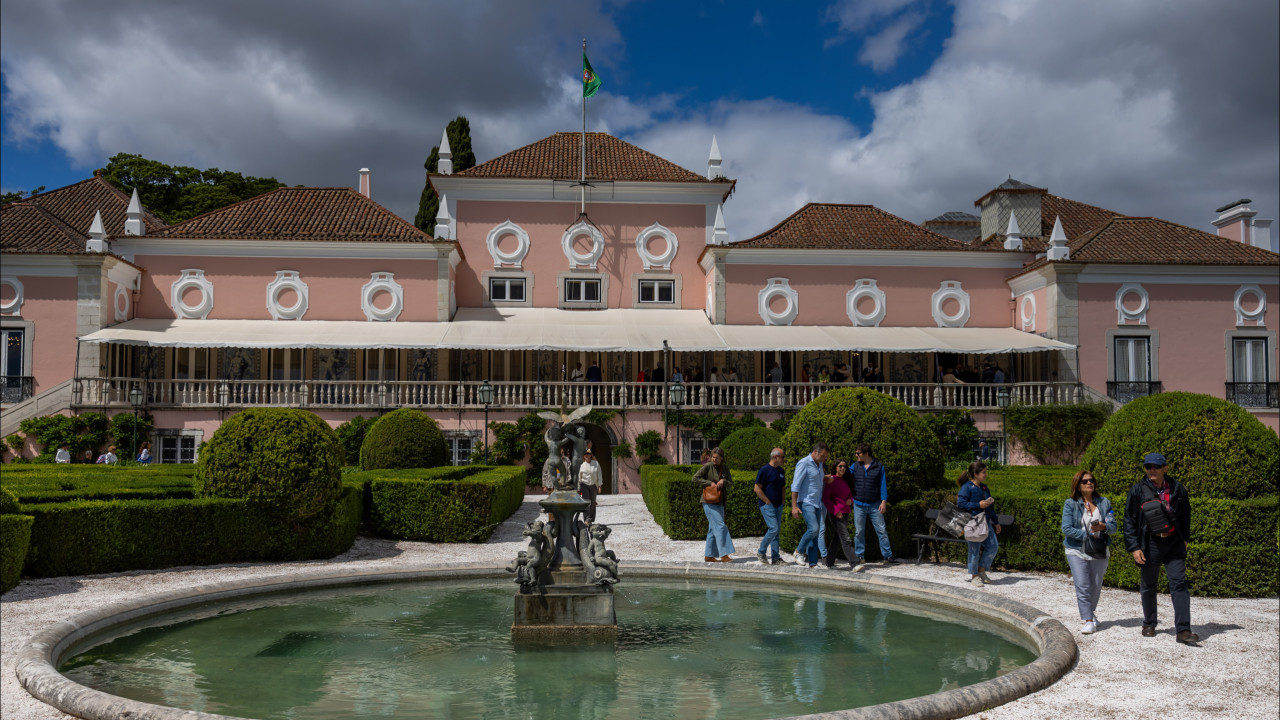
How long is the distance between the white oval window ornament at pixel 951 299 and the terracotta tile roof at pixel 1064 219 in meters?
2.72

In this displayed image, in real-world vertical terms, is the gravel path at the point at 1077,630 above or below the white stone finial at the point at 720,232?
below

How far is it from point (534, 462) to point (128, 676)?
57.2 ft

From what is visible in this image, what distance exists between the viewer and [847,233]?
1184 inches

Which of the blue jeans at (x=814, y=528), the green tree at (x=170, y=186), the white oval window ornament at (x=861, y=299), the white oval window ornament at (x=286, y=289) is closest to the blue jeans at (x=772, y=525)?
the blue jeans at (x=814, y=528)

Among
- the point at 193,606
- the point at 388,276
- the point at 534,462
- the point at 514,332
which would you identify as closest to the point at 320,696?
the point at 193,606

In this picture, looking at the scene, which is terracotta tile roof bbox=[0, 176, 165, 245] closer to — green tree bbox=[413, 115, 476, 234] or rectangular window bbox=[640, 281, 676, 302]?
green tree bbox=[413, 115, 476, 234]

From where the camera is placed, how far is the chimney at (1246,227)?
31656 mm

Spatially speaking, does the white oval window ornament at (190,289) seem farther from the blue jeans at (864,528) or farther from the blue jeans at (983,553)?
the blue jeans at (983,553)

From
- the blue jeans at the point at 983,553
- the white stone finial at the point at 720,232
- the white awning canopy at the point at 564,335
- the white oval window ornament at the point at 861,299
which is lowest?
the blue jeans at the point at 983,553

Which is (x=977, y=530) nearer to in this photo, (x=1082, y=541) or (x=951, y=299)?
(x=1082, y=541)

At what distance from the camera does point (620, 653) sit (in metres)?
Answer: 7.62

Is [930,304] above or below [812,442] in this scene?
above

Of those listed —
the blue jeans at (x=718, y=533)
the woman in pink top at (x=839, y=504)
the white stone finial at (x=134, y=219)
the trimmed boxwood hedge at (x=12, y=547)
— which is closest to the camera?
the trimmed boxwood hedge at (x=12, y=547)

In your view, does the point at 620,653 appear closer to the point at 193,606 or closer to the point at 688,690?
the point at 688,690
